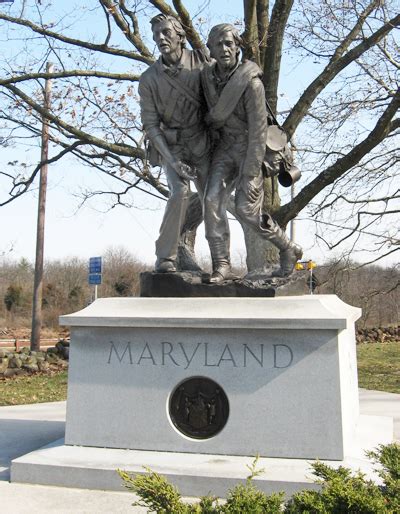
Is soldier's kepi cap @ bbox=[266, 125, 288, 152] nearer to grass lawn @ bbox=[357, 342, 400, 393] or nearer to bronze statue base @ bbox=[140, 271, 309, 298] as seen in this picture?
bronze statue base @ bbox=[140, 271, 309, 298]

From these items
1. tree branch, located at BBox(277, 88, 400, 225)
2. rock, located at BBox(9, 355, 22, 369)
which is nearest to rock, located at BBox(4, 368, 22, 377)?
rock, located at BBox(9, 355, 22, 369)

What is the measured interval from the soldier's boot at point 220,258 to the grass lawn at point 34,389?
5.47 m

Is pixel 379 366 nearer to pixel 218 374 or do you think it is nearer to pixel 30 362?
pixel 30 362

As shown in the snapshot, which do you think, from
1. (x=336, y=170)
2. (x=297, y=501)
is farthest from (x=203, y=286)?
(x=336, y=170)

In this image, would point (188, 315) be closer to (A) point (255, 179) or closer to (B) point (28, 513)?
(A) point (255, 179)

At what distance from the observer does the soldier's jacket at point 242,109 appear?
18.2ft

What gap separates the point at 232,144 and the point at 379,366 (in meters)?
11.0

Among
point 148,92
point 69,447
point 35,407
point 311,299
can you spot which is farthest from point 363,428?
point 35,407

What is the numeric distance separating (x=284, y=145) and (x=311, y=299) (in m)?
1.58

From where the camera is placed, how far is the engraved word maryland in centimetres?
498

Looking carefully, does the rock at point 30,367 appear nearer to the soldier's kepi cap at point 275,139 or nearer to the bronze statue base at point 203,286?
the bronze statue base at point 203,286

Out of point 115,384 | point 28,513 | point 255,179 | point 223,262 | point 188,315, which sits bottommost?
point 28,513

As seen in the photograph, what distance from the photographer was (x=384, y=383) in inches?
496

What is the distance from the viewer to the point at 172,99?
575cm
